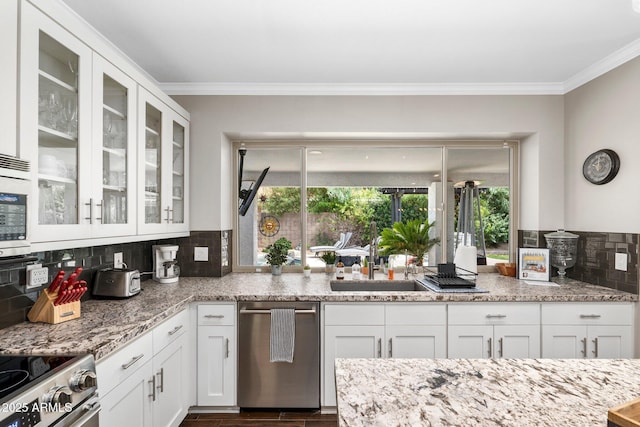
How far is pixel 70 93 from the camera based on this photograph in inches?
65.9

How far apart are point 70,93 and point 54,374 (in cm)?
119

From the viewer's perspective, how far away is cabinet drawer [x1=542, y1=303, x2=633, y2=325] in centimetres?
248

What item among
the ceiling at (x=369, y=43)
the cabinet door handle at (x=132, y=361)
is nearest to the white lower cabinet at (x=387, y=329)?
the cabinet door handle at (x=132, y=361)

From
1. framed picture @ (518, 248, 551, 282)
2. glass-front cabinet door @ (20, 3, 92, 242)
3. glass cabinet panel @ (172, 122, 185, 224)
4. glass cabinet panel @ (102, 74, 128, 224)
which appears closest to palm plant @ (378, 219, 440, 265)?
framed picture @ (518, 248, 551, 282)

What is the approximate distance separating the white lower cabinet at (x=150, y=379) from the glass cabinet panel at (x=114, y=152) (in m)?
0.68

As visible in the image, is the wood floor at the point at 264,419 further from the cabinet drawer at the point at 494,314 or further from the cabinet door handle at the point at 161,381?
the cabinet drawer at the point at 494,314

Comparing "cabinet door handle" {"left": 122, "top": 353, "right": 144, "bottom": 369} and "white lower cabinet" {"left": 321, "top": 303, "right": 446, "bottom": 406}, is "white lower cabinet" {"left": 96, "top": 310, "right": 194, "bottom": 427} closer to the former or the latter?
"cabinet door handle" {"left": 122, "top": 353, "right": 144, "bottom": 369}

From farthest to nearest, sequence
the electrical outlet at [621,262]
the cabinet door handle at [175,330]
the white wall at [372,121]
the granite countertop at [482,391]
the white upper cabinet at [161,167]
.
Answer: the white wall at [372,121] → the electrical outlet at [621,262] → the white upper cabinet at [161,167] → the cabinet door handle at [175,330] → the granite countertop at [482,391]

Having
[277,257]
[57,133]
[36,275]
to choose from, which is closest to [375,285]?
[277,257]

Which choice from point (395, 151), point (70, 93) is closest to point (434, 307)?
point (395, 151)

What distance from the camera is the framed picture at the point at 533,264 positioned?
289 centimetres

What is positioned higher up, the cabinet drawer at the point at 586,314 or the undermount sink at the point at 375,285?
the undermount sink at the point at 375,285

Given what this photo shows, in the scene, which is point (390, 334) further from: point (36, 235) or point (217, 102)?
point (217, 102)

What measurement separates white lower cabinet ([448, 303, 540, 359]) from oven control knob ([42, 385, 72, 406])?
2122 millimetres
